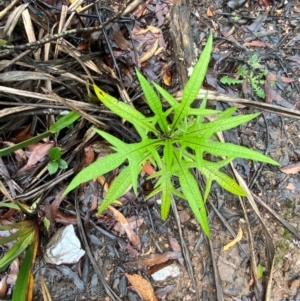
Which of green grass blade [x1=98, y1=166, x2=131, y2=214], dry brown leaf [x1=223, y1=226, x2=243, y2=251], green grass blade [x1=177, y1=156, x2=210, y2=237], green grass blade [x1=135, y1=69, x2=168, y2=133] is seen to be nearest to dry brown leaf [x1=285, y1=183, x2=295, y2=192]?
dry brown leaf [x1=223, y1=226, x2=243, y2=251]

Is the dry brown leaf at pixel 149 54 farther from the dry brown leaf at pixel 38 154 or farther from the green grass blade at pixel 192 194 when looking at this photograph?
the green grass blade at pixel 192 194

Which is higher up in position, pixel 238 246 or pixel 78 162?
pixel 78 162

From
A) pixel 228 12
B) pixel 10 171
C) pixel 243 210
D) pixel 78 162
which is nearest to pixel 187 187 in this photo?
pixel 243 210

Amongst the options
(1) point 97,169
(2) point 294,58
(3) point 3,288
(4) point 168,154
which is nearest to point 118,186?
(1) point 97,169

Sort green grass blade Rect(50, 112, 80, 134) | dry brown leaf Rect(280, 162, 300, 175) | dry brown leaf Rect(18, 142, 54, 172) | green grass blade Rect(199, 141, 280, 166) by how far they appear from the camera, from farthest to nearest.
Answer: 1. dry brown leaf Rect(280, 162, 300, 175)
2. dry brown leaf Rect(18, 142, 54, 172)
3. green grass blade Rect(50, 112, 80, 134)
4. green grass blade Rect(199, 141, 280, 166)

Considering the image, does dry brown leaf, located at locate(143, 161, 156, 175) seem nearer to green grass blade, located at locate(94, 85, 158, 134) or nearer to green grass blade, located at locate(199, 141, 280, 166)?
green grass blade, located at locate(94, 85, 158, 134)

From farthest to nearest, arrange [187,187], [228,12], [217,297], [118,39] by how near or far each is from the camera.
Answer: [228,12], [118,39], [217,297], [187,187]

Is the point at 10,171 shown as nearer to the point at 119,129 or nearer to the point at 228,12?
the point at 119,129
